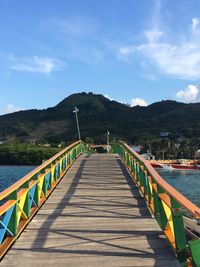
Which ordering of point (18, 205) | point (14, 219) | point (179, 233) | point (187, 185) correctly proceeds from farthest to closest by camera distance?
1. point (187, 185)
2. point (18, 205)
3. point (14, 219)
4. point (179, 233)

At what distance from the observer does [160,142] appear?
530 feet

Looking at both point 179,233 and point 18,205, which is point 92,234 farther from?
point 179,233

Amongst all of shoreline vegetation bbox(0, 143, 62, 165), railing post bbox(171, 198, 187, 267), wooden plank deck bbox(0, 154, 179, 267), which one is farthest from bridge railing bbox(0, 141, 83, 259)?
shoreline vegetation bbox(0, 143, 62, 165)

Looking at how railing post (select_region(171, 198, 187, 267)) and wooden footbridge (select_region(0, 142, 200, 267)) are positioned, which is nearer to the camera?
railing post (select_region(171, 198, 187, 267))

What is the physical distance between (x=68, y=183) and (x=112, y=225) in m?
5.79

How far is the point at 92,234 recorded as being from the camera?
7.20m

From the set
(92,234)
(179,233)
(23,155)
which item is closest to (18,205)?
(92,234)

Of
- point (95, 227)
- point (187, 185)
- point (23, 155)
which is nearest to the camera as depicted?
point (95, 227)

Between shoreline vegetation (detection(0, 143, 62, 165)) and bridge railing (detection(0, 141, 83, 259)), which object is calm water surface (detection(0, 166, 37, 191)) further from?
bridge railing (detection(0, 141, 83, 259))

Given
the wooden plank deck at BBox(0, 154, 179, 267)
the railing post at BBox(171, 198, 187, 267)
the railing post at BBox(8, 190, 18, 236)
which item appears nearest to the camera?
the railing post at BBox(171, 198, 187, 267)

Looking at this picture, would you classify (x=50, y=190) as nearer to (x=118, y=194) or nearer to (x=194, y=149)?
(x=118, y=194)

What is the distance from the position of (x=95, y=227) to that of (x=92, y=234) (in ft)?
1.58

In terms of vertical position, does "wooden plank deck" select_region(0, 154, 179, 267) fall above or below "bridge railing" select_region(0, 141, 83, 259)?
below

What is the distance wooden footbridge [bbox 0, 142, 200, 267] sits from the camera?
18.8 feet
